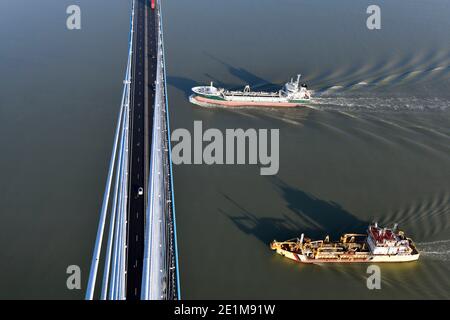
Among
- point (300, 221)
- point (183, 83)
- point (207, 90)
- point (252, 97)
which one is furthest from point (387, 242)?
point (183, 83)

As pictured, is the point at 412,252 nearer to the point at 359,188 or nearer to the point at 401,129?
the point at 359,188

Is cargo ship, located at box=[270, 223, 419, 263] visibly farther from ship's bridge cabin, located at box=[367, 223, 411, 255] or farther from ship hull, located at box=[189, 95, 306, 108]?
ship hull, located at box=[189, 95, 306, 108]

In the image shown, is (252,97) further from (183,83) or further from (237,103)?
(183,83)

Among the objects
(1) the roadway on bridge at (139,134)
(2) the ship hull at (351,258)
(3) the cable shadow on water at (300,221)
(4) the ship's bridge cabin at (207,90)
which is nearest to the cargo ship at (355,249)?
(2) the ship hull at (351,258)

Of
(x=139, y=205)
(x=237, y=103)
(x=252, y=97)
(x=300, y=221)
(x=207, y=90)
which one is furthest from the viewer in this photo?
(x=237, y=103)

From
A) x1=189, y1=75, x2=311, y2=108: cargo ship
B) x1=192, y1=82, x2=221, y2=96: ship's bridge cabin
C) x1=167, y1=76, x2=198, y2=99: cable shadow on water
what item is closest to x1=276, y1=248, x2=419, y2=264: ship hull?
x1=189, y1=75, x2=311, y2=108: cargo ship

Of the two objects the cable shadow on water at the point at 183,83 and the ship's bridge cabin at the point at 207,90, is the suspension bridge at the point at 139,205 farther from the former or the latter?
the ship's bridge cabin at the point at 207,90
